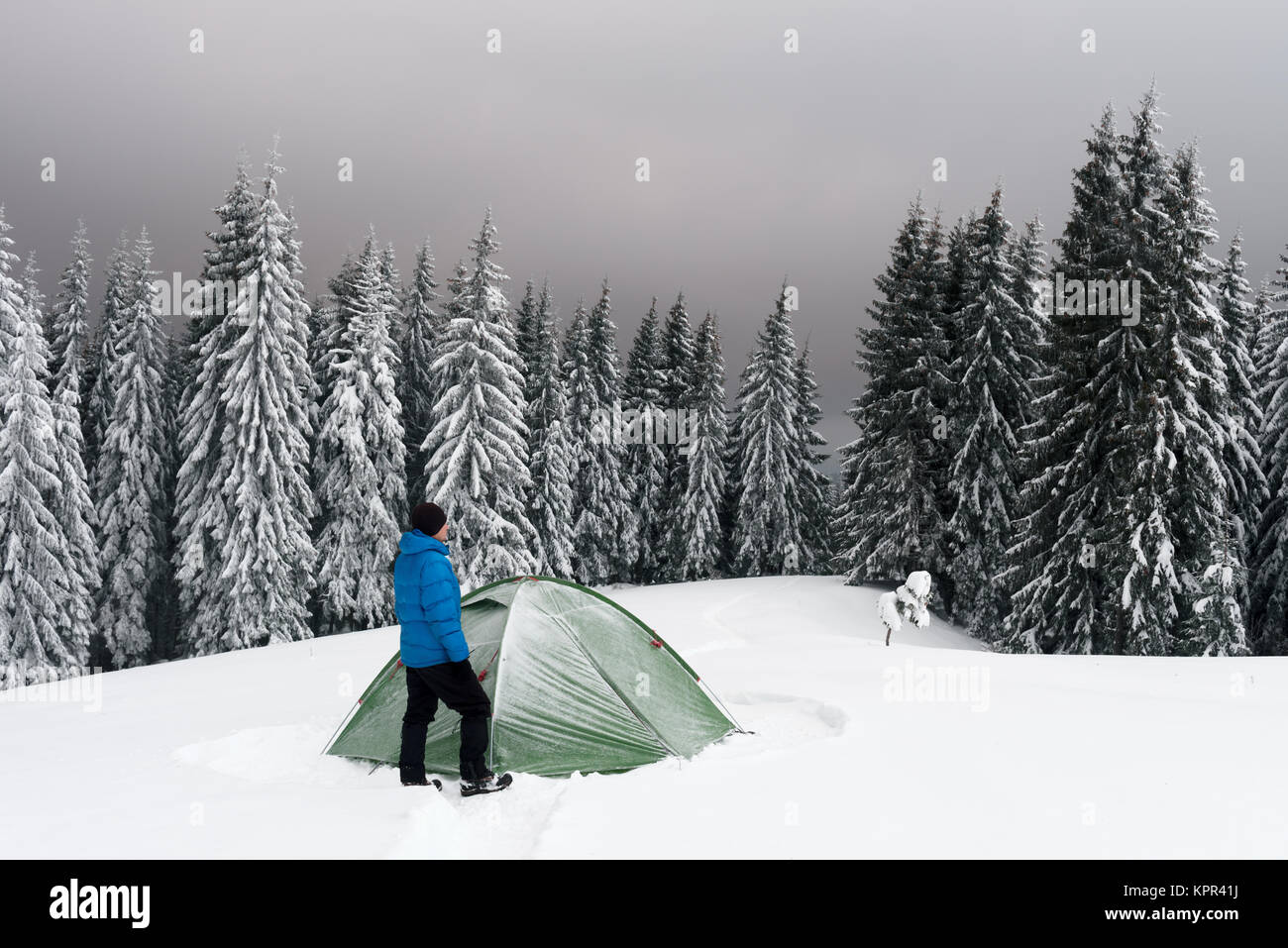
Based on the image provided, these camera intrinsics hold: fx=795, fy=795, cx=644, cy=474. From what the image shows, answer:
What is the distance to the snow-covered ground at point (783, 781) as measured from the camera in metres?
4.59

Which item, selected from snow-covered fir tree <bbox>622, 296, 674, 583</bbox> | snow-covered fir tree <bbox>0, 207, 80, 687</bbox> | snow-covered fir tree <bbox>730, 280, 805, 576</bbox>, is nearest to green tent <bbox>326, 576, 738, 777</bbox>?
snow-covered fir tree <bbox>0, 207, 80, 687</bbox>

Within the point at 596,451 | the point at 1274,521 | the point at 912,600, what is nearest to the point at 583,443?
the point at 596,451

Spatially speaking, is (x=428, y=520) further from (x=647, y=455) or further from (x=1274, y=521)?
(x=647, y=455)

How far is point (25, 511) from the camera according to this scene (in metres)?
23.4

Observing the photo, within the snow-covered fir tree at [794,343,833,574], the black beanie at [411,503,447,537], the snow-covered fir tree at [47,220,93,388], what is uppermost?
the snow-covered fir tree at [47,220,93,388]

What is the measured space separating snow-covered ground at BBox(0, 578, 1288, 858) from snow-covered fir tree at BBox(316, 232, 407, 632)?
18332 millimetres

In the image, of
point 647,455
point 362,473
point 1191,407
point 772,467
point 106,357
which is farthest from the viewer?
point 647,455

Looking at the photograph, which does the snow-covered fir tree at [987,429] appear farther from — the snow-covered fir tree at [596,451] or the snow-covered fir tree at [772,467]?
the snow-covered fir tree at [596,451]

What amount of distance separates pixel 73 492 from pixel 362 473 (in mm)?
8788

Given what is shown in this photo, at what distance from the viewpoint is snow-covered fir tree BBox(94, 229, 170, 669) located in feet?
93.2

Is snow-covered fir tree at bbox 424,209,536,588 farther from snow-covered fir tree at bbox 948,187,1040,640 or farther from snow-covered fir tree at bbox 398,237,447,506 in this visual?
snow-covered fir tree at bbox 948,187,1040,640

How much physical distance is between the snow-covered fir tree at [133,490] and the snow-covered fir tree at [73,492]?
0.72m

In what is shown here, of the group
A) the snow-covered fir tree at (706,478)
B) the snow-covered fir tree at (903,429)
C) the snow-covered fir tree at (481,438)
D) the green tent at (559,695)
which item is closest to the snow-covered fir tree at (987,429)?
the snow-covered fir tree at (903,429)
